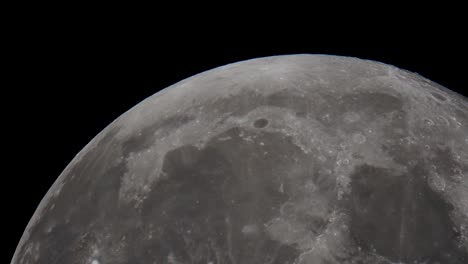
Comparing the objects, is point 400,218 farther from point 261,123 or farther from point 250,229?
point 261,123

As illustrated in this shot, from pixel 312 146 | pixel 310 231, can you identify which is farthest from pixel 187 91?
pixel 310 231

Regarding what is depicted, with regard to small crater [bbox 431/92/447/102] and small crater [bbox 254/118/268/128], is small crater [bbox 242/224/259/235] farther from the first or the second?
small crater [bbox 431/92/447/102]

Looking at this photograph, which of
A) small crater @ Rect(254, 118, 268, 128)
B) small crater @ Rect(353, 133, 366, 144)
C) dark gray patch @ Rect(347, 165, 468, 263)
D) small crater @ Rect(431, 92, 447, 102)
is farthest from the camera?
small crater @ Rect(431, 92, 447, 102)

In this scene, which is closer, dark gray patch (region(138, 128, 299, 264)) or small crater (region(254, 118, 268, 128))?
dark gray patch (region(138, 128, 299, 264))

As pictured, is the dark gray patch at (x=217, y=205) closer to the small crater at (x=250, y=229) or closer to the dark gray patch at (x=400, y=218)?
the small crater at (x=250, y=229)

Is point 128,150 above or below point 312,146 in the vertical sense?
below

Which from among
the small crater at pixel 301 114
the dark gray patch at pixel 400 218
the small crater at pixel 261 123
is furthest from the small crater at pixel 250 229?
the small crater at pixel 301 114

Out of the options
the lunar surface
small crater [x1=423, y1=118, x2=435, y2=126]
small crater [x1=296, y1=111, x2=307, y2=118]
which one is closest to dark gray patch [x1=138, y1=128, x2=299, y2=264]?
the lunar surface

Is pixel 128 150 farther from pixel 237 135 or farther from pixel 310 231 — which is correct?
pixel 310 231

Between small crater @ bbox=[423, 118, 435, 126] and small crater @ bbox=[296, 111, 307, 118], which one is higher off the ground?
small crater @ bbox=[296, 111, 307, 118]
